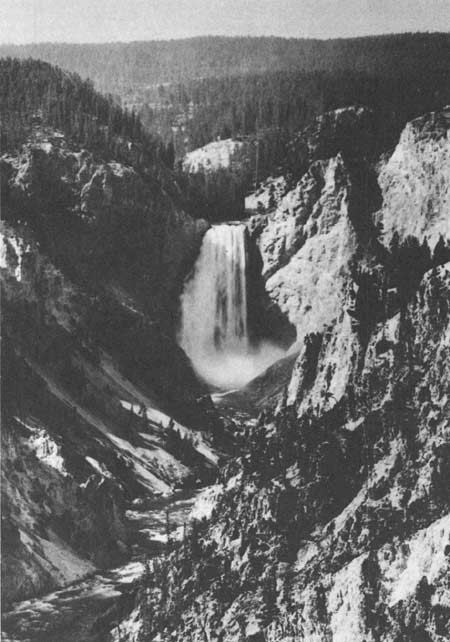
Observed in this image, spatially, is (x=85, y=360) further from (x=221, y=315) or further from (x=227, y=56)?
(x=227, y=56)

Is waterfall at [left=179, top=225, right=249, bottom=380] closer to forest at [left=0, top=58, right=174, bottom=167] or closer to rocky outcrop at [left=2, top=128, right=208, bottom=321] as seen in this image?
rocky outcrop at [left=2, top=128, right=208, bottom=321]

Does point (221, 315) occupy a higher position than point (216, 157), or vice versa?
point (216, 157)

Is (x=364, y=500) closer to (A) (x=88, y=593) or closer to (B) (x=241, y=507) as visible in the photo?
(B) (x=241, y=507)

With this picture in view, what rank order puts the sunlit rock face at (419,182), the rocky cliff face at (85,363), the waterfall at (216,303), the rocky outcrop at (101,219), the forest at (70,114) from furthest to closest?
the rocky outcrop at (101,219), the forest at (70,114), the waterfall at (216,303), the sunlit rock face at (419,182), the rocky cliff face at (85,363)

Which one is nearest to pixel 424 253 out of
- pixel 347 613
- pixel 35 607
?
pixel 347 613

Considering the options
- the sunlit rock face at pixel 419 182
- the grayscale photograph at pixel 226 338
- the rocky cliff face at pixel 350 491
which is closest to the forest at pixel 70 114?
the grayscale photograph at pixel 226 338

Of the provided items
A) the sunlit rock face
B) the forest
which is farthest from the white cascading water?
the sunlit rock face

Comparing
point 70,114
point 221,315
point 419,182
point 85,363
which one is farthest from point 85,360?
point 419,182

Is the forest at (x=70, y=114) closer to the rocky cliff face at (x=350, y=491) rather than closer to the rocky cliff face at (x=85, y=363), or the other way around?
the rocky cliff face at (x=85, y=363)
